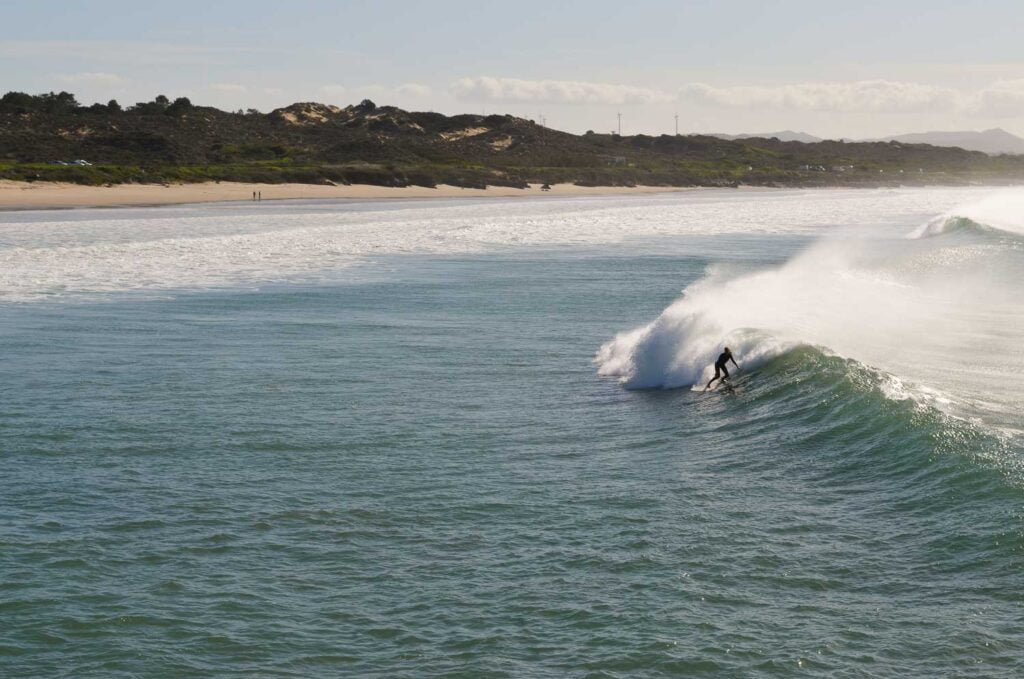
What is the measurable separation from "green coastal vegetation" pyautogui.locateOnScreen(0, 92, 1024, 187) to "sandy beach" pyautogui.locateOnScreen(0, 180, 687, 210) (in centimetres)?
268

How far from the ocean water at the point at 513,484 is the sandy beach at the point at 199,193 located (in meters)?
56.4

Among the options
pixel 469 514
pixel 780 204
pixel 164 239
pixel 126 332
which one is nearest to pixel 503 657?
pixel 469 514

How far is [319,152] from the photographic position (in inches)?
5704

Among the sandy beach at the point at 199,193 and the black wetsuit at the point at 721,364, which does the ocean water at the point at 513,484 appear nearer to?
the black wetsuit at the point at 721,364

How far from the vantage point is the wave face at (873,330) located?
22.2 metres

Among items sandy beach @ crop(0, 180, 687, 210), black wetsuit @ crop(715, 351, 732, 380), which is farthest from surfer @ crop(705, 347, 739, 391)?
sandy beach @ crop(0, 180, 687, 210)

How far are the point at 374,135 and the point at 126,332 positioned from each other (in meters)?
144

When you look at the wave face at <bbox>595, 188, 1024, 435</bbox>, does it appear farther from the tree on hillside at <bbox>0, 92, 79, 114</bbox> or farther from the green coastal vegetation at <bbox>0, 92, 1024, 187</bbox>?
the tree on hillside at <bbox>0, 92, 79, 114</bbox>

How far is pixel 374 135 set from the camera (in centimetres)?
17112

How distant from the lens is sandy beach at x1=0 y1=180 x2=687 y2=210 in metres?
89.2

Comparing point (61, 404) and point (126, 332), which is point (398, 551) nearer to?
point (61, 404)

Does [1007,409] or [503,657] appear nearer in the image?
[503,657]

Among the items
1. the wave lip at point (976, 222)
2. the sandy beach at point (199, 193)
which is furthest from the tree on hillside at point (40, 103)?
the wave lip at point (976, 222)

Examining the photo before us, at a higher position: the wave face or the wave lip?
the wave lip
